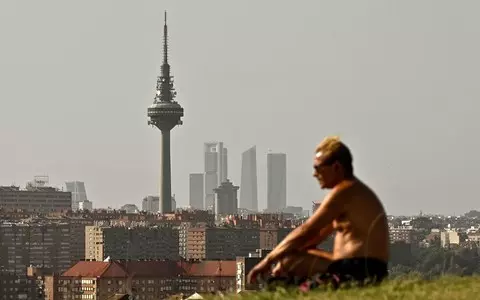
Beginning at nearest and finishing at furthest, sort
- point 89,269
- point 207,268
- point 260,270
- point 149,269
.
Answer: point 260,270 < point 89,269 < point 207,268 < point 149,269

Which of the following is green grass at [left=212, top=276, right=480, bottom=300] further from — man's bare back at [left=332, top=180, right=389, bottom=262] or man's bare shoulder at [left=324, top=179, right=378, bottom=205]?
man's bare shoulder at [left=324, top=179, right=378, bottom=205]

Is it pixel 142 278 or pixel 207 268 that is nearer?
pixel 142 278

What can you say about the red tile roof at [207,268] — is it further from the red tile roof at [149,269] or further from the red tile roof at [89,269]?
the red tile roof at [89,269]

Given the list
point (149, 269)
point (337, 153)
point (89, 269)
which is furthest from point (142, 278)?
point (337, 153)

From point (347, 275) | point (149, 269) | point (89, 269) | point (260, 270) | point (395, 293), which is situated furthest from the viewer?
point (149, 269)

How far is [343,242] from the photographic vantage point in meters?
11.4

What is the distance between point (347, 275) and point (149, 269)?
16490 cm

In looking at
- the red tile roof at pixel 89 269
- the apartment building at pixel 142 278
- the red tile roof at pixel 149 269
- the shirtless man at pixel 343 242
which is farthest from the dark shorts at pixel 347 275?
the red tile roof at pixel 89 269

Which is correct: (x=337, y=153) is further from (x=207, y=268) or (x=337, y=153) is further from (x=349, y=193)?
(x=207, y=268)

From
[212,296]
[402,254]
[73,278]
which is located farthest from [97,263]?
[212,296]

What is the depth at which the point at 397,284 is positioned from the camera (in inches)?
451

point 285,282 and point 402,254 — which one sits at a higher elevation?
point 402,254

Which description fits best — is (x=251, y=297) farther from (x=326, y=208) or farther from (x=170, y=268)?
(x=170, y=268)

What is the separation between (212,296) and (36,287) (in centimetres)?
16446
